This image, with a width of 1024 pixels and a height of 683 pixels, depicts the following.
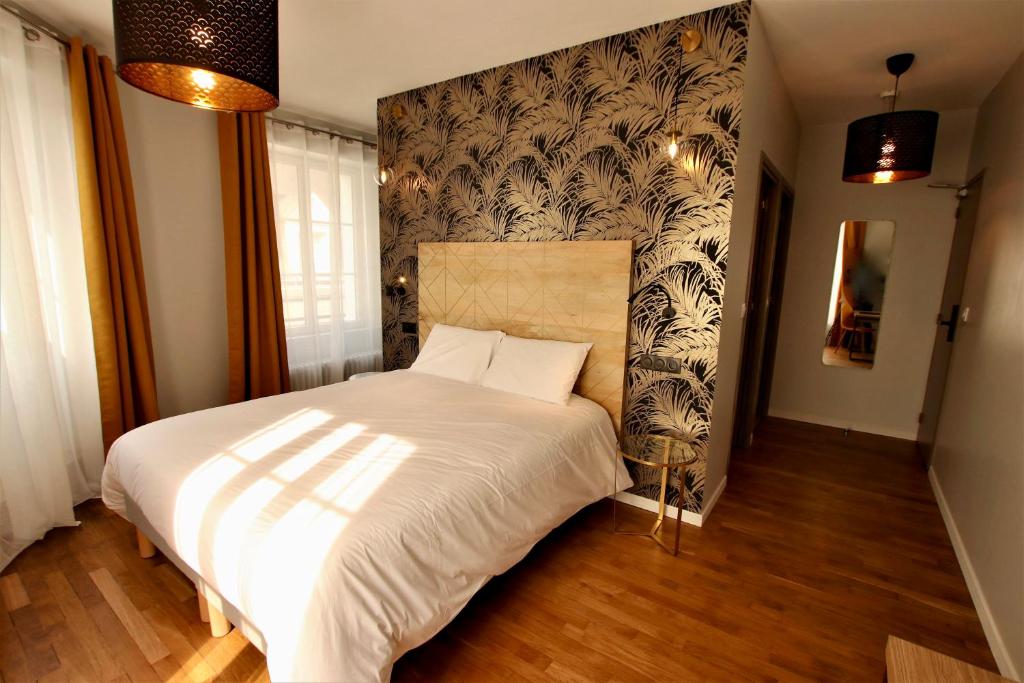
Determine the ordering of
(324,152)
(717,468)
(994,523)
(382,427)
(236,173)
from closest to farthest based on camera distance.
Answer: (994,523) < (382,427) < (717,468) < (236,173) < (324,152)

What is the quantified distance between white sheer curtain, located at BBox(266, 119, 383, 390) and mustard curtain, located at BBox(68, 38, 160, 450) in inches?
41.4

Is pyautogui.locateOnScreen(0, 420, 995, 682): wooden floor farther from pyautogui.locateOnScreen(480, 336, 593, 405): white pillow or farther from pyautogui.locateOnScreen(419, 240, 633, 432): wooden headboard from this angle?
pyautogui.locateOnScreen(419, 240, 633, 432): wooden headboard

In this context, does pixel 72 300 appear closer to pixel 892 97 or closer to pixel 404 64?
pixel 404 64

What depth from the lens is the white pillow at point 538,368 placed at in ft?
8.45

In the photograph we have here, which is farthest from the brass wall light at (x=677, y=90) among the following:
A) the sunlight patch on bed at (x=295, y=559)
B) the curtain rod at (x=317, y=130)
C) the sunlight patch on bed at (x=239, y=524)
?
the curtain rod at (x=317, y=130)

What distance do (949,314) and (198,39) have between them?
458 cm

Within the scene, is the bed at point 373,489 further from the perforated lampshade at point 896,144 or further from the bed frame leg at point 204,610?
the perforated lampshade at point 896,144

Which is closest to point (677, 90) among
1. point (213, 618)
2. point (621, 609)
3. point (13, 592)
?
point (621, 609)

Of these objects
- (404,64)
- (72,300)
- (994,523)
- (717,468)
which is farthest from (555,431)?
(72,300)

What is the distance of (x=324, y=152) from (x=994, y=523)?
4.62m

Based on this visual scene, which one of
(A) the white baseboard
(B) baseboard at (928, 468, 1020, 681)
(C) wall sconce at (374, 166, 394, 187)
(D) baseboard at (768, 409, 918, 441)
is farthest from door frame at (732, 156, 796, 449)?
(C) wall sconce at (374, 166, 394, 187)

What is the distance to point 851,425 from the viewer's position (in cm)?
407

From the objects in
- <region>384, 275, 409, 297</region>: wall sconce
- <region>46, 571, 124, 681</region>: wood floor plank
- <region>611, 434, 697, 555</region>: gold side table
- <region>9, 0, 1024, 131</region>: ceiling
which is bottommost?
<region>46, 571, 124, 681</region>: wood floor plank

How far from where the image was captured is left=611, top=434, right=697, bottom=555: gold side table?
2299 millimetres
